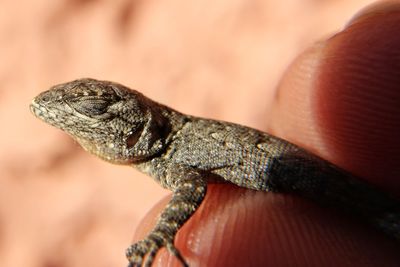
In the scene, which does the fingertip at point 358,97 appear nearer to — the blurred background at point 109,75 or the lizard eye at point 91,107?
the blurred background at point 109,75

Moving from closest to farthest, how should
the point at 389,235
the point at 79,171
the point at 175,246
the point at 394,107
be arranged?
the point at 175,246, the point at 389,235, the point at 394,107, the point at 79,171

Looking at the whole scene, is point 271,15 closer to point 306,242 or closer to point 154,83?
point 154,83

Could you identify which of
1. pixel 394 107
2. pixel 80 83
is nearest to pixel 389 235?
pixel 394 107

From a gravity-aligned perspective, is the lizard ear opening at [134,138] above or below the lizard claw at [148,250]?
above

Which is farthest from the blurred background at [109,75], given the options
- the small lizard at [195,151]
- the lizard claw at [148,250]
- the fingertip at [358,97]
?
the lizard claw at [148,250]

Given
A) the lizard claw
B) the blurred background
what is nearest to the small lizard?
the lizard claw

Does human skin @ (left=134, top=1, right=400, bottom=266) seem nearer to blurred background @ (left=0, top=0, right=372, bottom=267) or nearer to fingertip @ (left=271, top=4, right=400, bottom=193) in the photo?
fingertip @ (left=271, top=4, right=400, bottom=193)

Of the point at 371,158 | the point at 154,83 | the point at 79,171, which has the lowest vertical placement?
the point at 79,171
